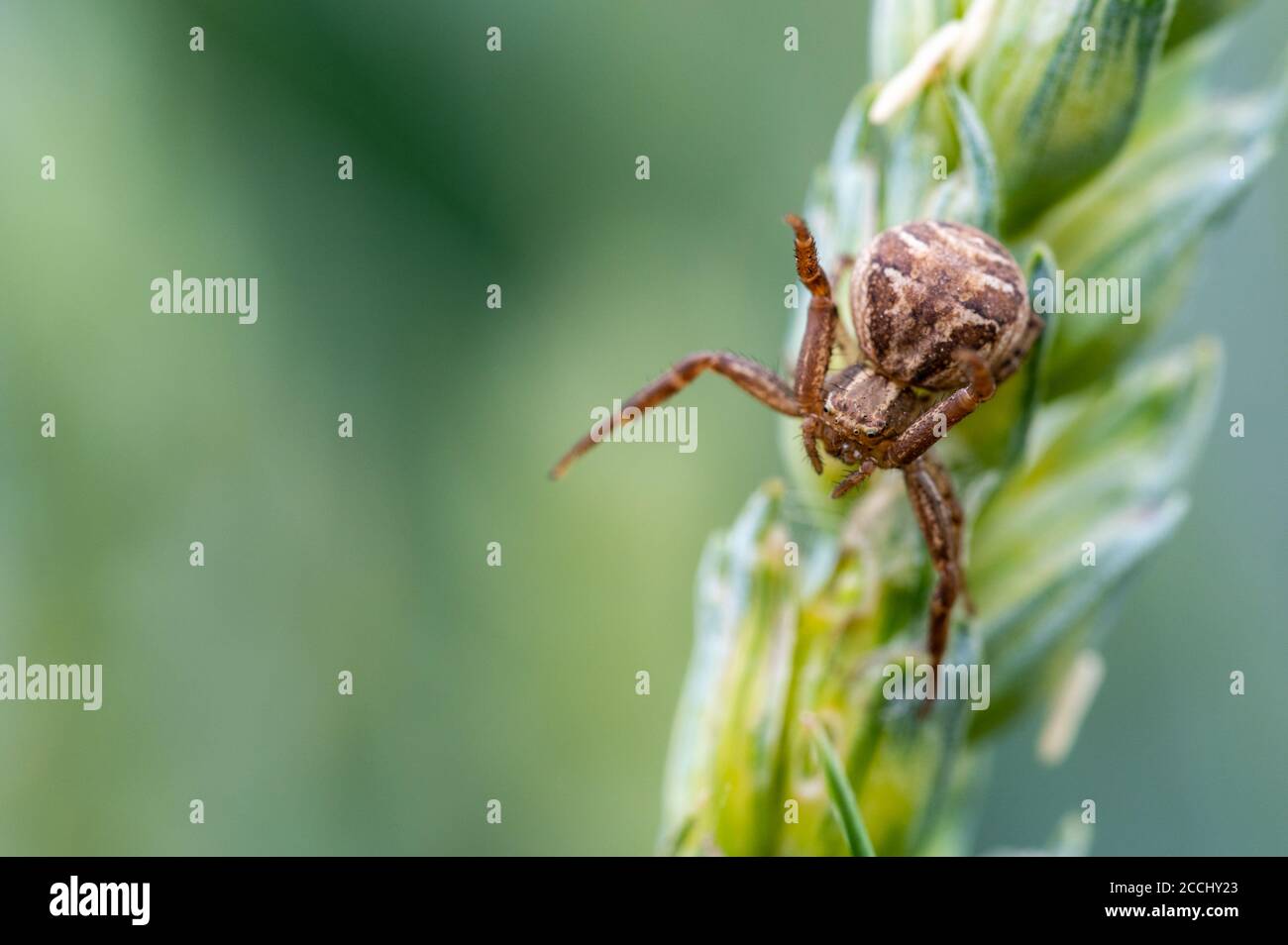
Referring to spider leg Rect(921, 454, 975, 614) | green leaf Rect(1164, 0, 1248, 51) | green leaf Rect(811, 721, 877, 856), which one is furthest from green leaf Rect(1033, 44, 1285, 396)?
green leaf Rect(811, 721, 877, 856)

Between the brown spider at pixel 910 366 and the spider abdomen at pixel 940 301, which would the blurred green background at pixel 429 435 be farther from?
the spider abdomen at pixel 940 301

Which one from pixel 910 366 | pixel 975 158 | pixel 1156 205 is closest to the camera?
pixel 975 158

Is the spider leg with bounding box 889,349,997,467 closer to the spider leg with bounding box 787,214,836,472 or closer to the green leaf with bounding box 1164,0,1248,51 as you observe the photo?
the spider leg with bounding box 787,214,836,472

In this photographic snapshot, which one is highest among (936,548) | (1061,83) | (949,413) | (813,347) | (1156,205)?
(1061,83)

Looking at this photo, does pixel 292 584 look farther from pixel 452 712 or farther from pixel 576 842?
pixel 576 842

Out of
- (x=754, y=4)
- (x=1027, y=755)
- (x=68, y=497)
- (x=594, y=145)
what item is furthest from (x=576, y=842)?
(x=754, y=4)

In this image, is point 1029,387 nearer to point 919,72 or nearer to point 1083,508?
point 1083,508

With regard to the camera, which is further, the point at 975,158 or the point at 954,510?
the point at 954,510

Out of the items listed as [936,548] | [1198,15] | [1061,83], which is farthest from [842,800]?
[1198,15]
